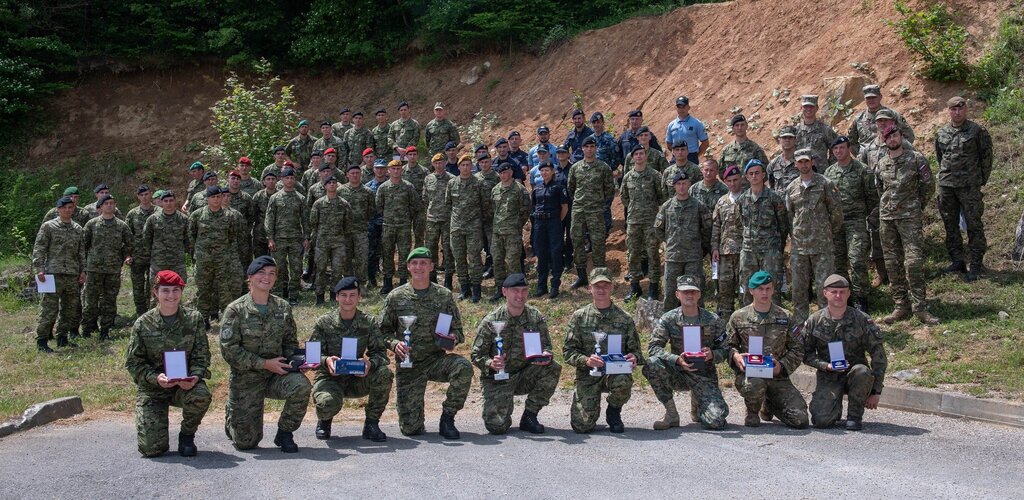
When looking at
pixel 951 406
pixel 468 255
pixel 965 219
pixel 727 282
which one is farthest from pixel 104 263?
pixel 965 219

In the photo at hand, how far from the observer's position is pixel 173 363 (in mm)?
7965

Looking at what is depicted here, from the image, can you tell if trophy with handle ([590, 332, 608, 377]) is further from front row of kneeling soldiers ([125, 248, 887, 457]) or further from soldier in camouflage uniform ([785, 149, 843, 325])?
soldier in camouflage uniform ([785, 149, 843, 325])

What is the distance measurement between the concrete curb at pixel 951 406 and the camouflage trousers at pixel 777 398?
142 cm

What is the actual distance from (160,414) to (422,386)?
2352mm

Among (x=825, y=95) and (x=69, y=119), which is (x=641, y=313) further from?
(x=69, y=119)

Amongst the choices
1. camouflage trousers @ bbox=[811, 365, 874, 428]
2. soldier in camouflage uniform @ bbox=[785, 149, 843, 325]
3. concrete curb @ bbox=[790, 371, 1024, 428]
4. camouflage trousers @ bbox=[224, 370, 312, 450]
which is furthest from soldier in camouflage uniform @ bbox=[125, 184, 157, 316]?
concrete curb @ bbox=[790, 371, 1024, 428]

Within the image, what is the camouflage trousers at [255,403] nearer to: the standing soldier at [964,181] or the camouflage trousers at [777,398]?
the camouflage trousers at [777,398]

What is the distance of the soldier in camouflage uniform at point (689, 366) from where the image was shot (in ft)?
29.1

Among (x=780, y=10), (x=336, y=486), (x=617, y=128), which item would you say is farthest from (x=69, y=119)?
Answer: (x=336, y=486)

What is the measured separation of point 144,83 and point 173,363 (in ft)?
70.2

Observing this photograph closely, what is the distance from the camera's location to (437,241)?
15.6 metres

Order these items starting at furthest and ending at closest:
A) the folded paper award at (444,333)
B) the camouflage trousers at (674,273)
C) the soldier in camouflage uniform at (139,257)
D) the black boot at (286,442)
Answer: the soldier in camouflage uniform at (139,257) → the camouflage trousers at (674,273) → the folded paper award at (444,333) → the black boot at (286,442)

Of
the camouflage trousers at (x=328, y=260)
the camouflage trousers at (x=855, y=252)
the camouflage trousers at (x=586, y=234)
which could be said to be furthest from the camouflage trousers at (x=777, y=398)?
the camouflage trousers at (x=328, y=260)

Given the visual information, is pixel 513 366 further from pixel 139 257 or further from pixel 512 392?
pixel 139 257
